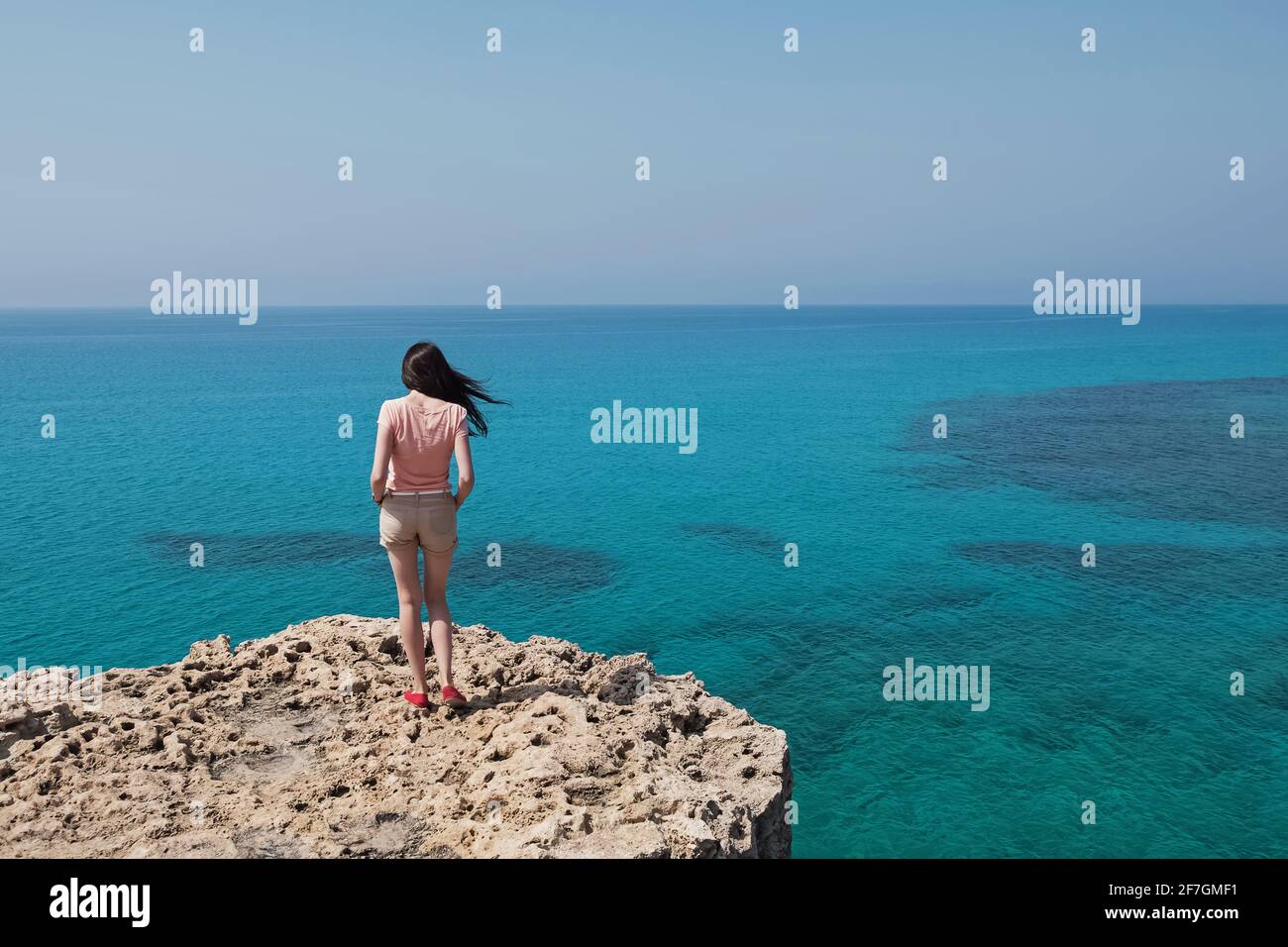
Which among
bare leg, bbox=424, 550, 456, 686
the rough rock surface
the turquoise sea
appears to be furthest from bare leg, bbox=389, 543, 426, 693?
the turquoise sea

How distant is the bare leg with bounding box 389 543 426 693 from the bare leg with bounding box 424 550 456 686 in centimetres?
12

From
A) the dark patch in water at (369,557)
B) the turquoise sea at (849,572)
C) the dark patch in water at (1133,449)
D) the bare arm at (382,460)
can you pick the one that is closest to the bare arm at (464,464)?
the bare arm at (382,460)

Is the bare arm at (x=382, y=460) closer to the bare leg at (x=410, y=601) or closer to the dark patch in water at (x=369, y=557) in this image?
the bare leg at (x=410, y=601)

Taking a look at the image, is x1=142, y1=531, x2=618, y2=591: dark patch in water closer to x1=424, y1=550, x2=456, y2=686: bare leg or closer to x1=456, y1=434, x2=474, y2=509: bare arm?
x1=424, y1=550, x2=456, y2=686: bare leg

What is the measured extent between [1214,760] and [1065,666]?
365cm

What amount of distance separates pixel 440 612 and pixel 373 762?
1297mm

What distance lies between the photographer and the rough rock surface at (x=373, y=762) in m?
5.87

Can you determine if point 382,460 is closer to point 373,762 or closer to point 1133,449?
point 373,762

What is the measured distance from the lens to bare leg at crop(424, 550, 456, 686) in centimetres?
746

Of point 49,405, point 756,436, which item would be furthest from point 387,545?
point 49,405

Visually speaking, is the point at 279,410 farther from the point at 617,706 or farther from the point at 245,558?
the point at 617,706

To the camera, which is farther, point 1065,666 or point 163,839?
point 1065,666
